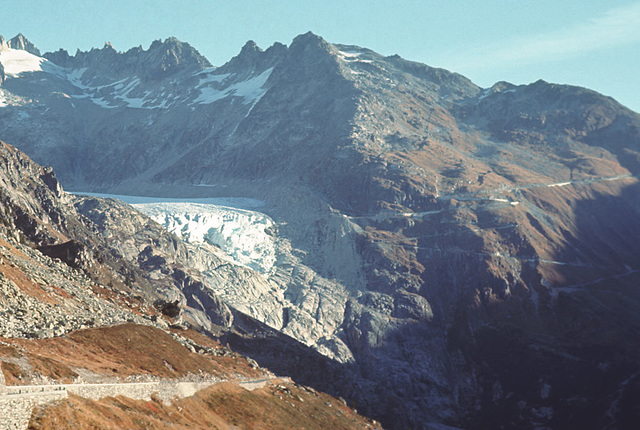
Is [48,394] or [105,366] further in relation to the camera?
[105,366]

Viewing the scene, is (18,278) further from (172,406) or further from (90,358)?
(172,406)

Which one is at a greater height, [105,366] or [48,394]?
[48,394]

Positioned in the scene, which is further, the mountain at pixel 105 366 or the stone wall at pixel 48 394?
the mountain at pixel 105 366

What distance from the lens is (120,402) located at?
6256 cm

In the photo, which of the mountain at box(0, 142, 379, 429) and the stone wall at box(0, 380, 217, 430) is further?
the mountain at box(0, 142, 379, 429)

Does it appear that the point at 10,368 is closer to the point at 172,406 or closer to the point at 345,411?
the point at 172,406

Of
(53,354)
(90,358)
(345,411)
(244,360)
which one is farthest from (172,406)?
(345,411)

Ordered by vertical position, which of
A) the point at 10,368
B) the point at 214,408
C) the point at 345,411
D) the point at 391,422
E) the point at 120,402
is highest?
the point at 10,368

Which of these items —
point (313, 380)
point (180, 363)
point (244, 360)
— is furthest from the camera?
point (313, 380)

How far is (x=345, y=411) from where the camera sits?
13212cm

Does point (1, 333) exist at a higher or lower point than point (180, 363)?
higher

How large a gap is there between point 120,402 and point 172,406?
12.1 m

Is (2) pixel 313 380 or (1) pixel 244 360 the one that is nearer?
(1) pixel 244 360

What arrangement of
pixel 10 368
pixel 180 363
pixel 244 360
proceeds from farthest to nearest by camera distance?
pixel 244 360
pixel 180 363
pixel 10 368
